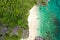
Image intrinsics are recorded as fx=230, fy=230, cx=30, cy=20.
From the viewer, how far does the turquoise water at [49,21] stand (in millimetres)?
7129

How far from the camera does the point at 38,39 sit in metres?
7.05

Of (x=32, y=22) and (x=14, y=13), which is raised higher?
(x=14, y=13)

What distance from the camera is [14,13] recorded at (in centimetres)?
730

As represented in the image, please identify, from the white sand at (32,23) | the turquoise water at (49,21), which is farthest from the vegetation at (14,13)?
the turquoise water at (49,21)

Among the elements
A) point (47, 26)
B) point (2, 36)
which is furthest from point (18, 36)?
point (47, 26)

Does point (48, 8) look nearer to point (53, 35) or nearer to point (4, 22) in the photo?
point (53, 35)

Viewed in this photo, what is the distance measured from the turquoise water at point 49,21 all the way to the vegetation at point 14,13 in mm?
462

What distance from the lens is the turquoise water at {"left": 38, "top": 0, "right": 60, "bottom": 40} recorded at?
23.4ft

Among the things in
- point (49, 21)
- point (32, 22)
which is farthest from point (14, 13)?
point (49, 21)

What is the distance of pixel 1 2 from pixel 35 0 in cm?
114

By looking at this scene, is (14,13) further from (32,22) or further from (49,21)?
(49,21)

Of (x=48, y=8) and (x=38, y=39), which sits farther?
(x=48, y=8)

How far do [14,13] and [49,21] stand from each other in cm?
116

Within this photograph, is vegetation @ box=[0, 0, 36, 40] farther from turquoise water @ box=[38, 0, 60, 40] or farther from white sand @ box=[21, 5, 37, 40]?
turquoise water @ box=[38, 0, 60, 40]
